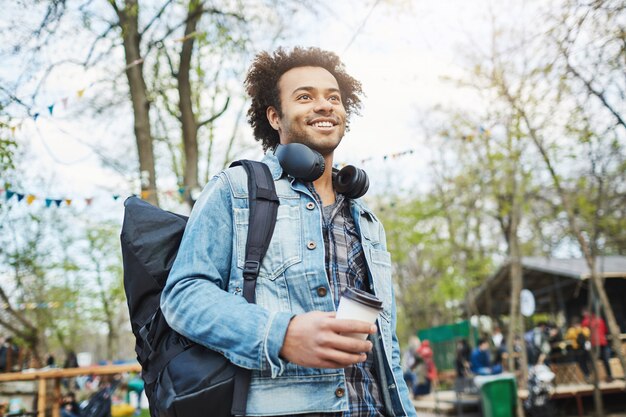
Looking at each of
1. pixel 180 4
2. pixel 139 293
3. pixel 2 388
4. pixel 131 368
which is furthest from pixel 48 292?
pixel 139 293

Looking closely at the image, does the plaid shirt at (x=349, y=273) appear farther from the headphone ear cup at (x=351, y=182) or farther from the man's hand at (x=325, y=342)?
the man's hand at (x=325, y=342)

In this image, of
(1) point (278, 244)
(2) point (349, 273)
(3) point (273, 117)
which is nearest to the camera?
(1) point (278, 244)

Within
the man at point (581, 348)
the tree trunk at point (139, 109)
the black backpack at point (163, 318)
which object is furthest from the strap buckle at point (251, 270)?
the man at point (581, 348)

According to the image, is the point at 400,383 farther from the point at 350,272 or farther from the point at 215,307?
the point at 215,307

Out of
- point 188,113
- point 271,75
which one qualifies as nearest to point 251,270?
point 271,75

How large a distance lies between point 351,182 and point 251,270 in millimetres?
651

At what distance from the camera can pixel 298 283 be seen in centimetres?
173

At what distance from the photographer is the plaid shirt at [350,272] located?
1.76 metres

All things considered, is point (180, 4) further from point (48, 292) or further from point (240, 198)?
point (48, 292)

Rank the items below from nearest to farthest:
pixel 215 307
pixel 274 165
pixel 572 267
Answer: pixel 215 307, pixel 274 165, pixel 572 267

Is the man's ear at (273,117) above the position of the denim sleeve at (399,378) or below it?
above

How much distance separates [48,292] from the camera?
24188 millimetres

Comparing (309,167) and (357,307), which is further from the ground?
(309,167)

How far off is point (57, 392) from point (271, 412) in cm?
588
